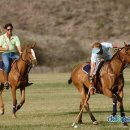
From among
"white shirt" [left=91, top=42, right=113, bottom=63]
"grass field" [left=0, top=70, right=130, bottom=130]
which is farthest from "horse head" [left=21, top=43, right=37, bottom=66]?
"white shirt" [left=91, top=42, right=113, bottom=63]

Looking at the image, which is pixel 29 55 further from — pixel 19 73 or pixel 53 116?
pixel 53 116

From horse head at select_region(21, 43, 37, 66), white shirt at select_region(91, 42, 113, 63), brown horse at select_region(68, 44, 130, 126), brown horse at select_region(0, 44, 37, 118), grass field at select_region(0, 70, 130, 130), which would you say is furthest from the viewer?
brown horse at select_region(0, 44, 37, 118)

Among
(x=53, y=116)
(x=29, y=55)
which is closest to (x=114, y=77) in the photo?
(x=53, y=116)

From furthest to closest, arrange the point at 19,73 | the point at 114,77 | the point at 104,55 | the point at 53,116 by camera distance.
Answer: the point at 19,73, the point at 53,116, the point at 104,55, the point at 114,77

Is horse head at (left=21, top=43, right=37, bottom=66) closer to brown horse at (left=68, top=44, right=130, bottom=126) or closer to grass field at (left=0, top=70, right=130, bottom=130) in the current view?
grass field at (left=0, top=70, right=130, bottom=130)

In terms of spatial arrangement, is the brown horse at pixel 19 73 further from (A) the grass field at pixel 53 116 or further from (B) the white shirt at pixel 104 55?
(B) the white shirt at pixel 104 55

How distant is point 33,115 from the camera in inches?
910

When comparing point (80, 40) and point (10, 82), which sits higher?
point (10, 82)

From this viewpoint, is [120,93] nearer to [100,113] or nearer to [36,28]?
[100,113]

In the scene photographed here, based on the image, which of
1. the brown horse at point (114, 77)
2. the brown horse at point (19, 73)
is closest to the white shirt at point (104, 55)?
the brown horse at point (114, 77)

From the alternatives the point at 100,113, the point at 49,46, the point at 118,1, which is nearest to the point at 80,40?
the point at 49,46

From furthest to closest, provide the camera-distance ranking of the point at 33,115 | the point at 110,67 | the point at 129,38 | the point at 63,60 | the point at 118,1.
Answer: the point at 118,1
the point at 129,38
the point at 63,60
the point at 33,115
the point at 110,67

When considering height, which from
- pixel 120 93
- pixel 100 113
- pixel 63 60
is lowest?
pixel 63 60

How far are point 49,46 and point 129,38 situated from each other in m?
14.5
